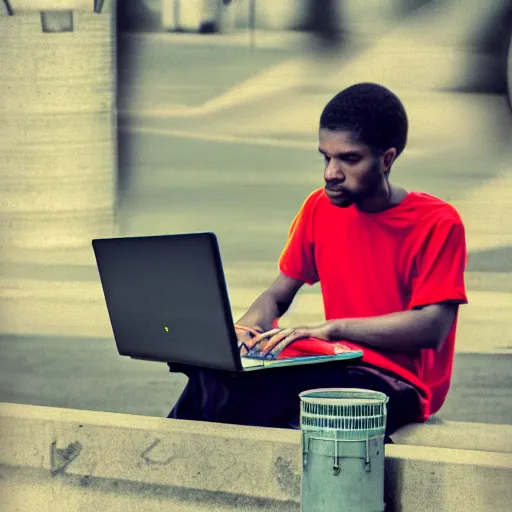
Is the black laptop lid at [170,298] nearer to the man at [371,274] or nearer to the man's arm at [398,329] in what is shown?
the man at [371,274]

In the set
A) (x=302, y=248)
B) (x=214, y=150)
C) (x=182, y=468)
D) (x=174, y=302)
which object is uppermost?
(x=214, y=150)

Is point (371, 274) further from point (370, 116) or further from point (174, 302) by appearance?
point (174, 302)

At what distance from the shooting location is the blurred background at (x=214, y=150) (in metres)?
4.37

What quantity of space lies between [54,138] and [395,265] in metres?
1.68

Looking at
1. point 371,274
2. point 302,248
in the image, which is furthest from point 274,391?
point 302,248

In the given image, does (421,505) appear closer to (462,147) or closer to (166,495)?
(166,495)

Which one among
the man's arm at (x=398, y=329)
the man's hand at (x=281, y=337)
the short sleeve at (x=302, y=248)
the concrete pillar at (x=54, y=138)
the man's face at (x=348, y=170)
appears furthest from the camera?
the concrete pillar at (x=54, y=138)

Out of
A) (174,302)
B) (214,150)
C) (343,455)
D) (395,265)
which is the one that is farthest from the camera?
(214,150)

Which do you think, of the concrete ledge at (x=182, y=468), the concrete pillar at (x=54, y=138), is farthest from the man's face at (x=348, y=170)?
the concrete pillar at (x=54, y=138)

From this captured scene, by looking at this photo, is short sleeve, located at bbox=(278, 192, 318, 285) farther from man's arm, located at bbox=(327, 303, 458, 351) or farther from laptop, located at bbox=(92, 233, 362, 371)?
laptop, located at bbox=(92, 233, 362, 371)

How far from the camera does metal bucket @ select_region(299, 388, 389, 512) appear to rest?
3299 millimetres

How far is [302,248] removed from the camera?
4535 mm

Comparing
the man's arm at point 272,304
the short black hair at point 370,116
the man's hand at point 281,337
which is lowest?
the man's arm at point 272,304

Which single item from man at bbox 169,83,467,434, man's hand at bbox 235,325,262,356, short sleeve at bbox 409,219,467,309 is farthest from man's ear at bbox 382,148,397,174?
man's hand at bbox 235,325,262,356
